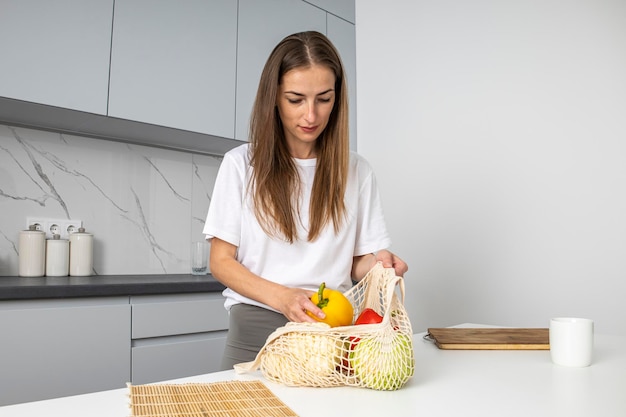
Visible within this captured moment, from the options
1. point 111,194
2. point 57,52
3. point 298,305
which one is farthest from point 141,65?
point 298,305

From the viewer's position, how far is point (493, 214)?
1826 mm

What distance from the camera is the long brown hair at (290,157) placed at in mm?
1153

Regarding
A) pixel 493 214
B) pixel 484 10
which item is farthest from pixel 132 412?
pixel 484 10

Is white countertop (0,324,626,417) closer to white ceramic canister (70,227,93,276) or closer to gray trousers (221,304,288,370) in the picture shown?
gray trousers (221,304,288,370)

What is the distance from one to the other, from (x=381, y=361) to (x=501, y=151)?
133 centimetres

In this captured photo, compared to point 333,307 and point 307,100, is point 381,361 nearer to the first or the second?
point 333,307

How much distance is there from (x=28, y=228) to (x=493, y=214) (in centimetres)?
182

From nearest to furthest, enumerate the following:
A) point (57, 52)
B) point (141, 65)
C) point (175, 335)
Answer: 1. point (57, 52)
2. point (175, 335)
3. point (141, 65)

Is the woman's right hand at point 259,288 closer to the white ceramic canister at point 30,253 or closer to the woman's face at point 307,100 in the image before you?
the woman's face at point 307,100

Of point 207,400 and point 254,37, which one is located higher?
point 254,37

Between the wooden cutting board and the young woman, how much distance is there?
0.86 feet

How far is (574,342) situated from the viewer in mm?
878

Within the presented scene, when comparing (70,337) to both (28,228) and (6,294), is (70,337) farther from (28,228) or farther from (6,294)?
(28,228)

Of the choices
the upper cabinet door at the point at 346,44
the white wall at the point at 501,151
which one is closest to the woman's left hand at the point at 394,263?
the white wall at the point at 501,151
